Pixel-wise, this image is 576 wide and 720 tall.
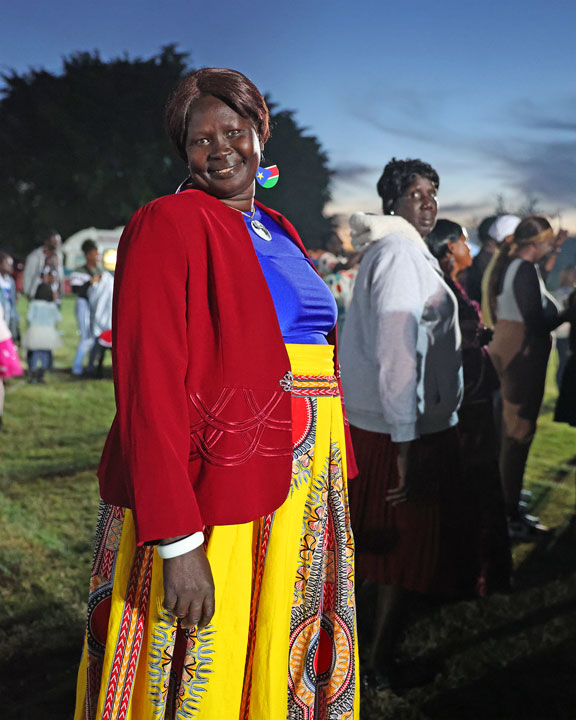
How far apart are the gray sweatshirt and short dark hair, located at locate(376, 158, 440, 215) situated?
6.7 inches

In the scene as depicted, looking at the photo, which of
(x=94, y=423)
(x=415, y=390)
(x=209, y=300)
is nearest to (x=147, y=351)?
(x=209, y=300)

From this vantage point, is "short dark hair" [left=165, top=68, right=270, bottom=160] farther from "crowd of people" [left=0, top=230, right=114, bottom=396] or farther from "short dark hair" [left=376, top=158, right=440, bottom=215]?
"crowd of people" [left=0, top=230, right=114, bottom=396]

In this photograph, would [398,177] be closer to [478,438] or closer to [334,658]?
[478,438]

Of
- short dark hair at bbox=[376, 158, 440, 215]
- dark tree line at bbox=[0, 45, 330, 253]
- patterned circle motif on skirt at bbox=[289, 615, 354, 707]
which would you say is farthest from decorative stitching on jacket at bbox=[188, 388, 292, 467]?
dark tree line at bbox=[0, 45, 330, 253]

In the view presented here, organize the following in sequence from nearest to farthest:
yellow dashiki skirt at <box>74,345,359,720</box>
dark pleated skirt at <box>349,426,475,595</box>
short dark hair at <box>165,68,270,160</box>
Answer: yellow dashiki skirt at <box>74,345,359,720</box>
short dark hair at <box>165,68,270,160</box>
dark pleated skirt at <box>349,426,475,595</box>

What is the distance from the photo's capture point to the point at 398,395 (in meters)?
2.34

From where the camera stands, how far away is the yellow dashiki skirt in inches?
49.0

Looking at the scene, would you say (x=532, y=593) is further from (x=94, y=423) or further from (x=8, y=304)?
(x=8, y=304)

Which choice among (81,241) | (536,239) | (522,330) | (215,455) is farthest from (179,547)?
(81,241)

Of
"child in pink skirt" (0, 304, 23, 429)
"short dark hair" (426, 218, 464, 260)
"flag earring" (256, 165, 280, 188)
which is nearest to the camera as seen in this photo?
"flag earring" (256, 165, 280, 188)

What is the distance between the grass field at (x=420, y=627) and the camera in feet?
7.77

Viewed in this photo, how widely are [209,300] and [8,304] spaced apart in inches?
297

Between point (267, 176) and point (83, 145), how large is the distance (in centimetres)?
1781

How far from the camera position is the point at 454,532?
3080mm
